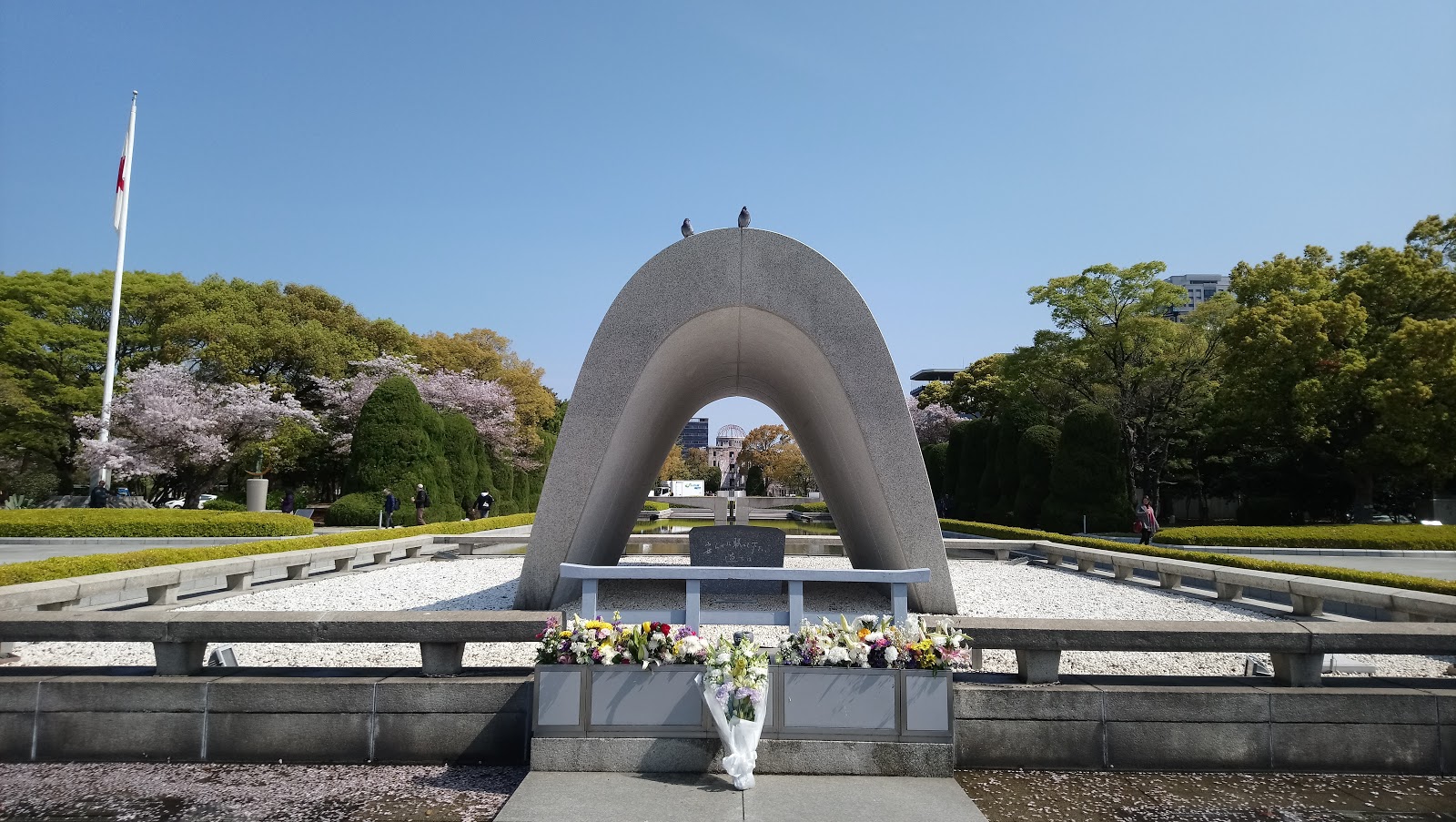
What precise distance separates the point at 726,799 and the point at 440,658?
2109 mm

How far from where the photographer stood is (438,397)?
33969 millimetres

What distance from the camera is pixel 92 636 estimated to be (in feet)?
16.3

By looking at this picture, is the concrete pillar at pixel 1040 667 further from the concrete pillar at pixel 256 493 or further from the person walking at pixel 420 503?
the concrete pillar at pixel 256 493

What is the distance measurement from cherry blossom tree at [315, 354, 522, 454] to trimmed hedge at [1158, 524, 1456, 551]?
26.0 m

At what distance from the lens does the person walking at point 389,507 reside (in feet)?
72.3

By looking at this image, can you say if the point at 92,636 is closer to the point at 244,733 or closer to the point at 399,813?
the point at 244,733

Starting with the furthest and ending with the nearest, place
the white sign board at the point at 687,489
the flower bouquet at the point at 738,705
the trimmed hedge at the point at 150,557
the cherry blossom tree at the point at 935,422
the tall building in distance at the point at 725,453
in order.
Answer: the tall building in distance at the point at 725,453 < the white sign board at the point at 687,489 < the cherry blossom tree at the point at 935,422 < the trimmed hedge at the point at 150,557 < the flower bouquet at the point at 738,705

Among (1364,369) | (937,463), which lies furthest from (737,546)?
(937,463)

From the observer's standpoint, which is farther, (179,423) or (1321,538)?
(179,423)

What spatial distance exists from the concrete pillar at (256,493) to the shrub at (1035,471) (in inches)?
982

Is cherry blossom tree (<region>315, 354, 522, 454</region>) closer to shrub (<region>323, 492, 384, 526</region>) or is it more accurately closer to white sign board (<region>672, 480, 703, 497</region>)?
shrub (<region>323, 492, 384, 526</region>)

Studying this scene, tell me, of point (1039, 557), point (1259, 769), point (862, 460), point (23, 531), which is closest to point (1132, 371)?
point (1039, 557)

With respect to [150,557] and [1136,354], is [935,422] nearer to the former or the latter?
[1136,354]

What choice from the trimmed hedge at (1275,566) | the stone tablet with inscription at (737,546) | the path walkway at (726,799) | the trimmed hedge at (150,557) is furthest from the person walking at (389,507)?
the path walkway at (726,799)
